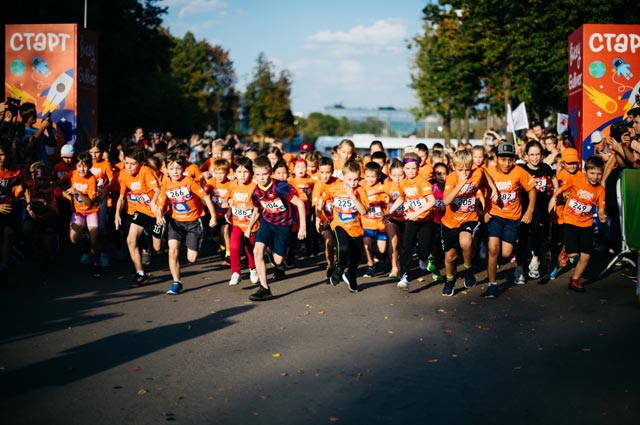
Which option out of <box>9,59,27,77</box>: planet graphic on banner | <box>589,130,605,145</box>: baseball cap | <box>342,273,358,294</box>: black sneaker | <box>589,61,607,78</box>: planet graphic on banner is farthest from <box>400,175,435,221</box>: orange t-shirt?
<box>9,59,27,77</box>: planet graphic on banner

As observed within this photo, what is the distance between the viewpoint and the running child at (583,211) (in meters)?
10.4

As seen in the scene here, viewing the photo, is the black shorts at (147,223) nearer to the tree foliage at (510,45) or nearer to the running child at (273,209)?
the running child at (273,209)

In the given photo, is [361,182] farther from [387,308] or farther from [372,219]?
[387,308]

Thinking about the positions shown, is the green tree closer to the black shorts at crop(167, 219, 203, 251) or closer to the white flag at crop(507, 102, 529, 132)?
the white flag at crop(507, 102, 529, 132)

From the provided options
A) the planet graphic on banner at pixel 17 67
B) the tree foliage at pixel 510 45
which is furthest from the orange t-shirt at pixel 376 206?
the tree foliage at pixel 510 45

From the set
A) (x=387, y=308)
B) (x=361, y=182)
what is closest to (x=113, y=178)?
(x=361, y=182)

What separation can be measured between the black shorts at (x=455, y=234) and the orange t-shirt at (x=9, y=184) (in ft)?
19.4

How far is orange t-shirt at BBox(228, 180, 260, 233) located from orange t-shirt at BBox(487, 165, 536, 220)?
10.7ft

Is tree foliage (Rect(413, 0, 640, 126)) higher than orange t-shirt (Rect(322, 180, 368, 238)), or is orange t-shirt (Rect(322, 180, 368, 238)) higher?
tree foliage (Rect(413, 0, 640, 126))

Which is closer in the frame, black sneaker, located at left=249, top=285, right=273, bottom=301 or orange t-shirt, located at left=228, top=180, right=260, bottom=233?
black sneaker, located at left=249, top=285, right=273, bottom=301

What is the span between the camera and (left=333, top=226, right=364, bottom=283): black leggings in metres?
10.2

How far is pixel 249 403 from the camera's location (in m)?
5.44

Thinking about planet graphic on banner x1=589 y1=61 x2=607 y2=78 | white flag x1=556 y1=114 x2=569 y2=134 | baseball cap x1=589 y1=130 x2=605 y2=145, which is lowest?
baseball cap x1=589 y1=130 x2=605 y2=145

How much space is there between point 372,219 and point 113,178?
4578 mm
